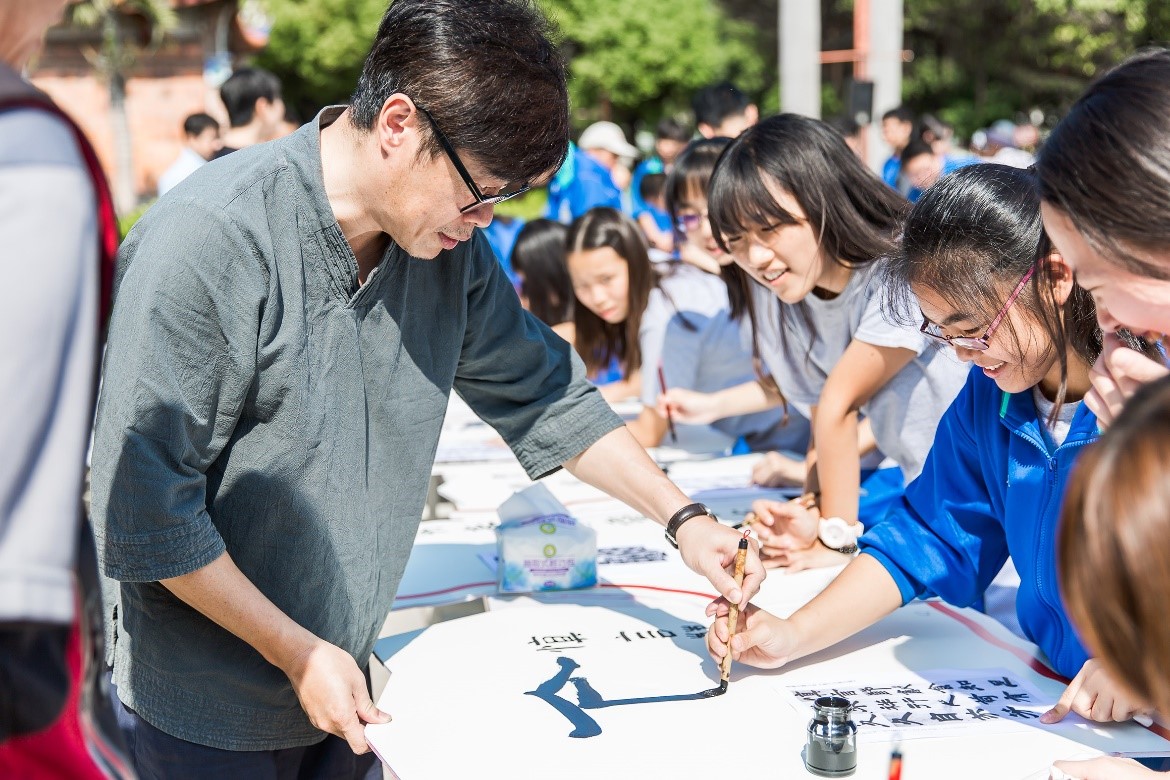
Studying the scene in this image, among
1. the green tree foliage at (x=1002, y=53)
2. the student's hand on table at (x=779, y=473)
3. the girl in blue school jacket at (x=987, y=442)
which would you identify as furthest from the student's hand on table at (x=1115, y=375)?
the green tree foliage at (x=1002, y=53)

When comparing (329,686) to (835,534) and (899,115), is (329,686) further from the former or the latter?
(899,115)

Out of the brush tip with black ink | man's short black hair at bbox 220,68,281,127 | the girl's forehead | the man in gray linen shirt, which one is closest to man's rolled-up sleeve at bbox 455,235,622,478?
the man in gray linen shirt

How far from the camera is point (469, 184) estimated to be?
4.61ft

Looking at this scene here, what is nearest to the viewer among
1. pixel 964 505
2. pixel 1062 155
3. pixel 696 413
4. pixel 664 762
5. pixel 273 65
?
pixel 1062 155

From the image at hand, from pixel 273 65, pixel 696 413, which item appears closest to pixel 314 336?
pixel 696 413

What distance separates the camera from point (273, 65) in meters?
24.3

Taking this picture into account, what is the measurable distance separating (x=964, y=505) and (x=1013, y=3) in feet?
62.9

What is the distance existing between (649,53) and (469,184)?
22135mm

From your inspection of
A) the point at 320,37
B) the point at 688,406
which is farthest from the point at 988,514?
the point at 320,37

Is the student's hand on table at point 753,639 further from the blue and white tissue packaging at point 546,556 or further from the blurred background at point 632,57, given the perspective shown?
the blurred background at point 632,57

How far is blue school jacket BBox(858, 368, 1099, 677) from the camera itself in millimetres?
1558

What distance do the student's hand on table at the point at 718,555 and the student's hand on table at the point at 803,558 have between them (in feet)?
1.51

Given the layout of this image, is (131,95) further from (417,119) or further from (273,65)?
(417,119)

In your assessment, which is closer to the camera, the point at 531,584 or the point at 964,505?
the point at 964,505
